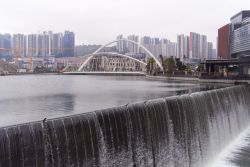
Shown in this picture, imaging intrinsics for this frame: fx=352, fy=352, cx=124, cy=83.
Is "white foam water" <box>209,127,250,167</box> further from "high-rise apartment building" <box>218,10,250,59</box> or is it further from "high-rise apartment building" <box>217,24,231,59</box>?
"high-rise apartment building" <box>217,24,231,59</box>

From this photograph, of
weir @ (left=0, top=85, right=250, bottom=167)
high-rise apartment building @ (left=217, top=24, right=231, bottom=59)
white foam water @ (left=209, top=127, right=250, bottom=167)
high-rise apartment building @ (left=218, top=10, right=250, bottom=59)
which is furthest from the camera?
high-rise apartment building @ (left=217, top=24, right=231, bottom=59)

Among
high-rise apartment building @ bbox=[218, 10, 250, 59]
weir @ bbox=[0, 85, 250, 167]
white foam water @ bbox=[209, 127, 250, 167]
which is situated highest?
high-rise apartment building @ bbox=[218, 10, 250, 59]

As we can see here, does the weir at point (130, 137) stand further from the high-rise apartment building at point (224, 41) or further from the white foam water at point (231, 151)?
the high-rise apartment building at point (224, 41)

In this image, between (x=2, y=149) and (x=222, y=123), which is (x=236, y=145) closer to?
(x=222, y=123)

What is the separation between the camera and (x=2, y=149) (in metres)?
7.93

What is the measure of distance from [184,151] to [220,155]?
374 centimetres

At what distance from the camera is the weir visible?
28.1 feet

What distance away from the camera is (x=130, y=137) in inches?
476

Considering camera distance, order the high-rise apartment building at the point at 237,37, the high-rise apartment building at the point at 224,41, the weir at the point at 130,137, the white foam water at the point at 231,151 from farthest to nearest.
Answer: the high-rise apartment building at the point at 224,41 < the high-rise apartment building at the point at 237,37 < the white foam water at the point at 231,151 < the weir at the point at 130,137

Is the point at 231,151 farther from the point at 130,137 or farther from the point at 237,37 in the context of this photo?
the point at 237,37

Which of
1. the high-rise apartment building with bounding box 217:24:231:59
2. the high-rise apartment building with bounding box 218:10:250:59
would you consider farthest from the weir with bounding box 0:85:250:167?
the high-rise apartment building with bounding box 217:24:231:59

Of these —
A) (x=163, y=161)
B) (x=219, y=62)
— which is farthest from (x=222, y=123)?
(x=219, y=62)

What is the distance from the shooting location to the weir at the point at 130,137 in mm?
8578

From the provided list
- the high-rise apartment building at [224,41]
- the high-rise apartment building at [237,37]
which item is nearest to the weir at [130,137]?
the high-rise apartment building at [237,37]
